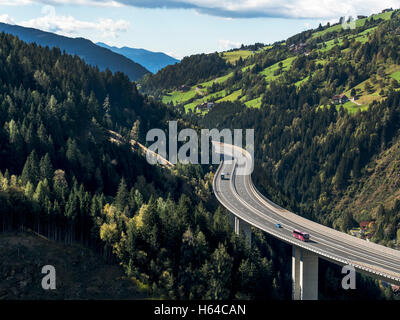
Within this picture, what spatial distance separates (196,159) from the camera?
161 m

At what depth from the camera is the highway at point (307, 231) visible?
77.6 m

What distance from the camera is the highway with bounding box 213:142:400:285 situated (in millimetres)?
77562

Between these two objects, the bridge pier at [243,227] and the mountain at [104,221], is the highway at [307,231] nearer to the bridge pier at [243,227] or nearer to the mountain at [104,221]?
the bridge pier at [243,227]

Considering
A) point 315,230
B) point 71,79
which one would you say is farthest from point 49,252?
point 71,79

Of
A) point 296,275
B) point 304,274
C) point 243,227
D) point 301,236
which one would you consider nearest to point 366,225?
point 243,227

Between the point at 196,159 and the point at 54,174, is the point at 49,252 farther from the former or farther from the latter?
the point at 196,159

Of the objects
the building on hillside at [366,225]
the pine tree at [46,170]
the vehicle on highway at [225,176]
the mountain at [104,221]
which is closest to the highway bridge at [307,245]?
the mountain at [104,221]

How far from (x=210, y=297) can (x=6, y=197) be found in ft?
115

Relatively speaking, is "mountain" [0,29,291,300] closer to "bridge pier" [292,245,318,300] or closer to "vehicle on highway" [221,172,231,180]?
"bridge pier" [292,245,318,300]

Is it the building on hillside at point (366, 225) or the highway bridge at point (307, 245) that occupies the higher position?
the highway bridge at point (307, 245)

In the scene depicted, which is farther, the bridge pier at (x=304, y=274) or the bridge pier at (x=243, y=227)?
the bridge pier at (x=243, y=227)

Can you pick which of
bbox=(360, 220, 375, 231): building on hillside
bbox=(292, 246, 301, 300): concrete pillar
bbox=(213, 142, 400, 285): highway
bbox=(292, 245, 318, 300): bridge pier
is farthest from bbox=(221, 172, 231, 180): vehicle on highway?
bbox=(360, 220, 375, 231): building on hillside

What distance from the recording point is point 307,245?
88.0m

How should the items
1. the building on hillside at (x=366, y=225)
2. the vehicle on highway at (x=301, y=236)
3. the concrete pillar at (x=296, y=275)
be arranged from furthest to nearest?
the building on hillside at (x=366, y=225)
the concrete pillar at (x=296, y=275)
the vehicle on highway at (x=301, y=236)
